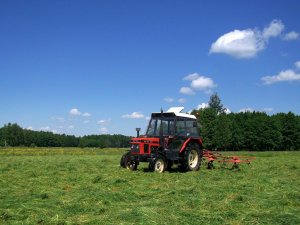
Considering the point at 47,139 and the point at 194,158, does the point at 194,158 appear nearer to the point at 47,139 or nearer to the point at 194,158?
the point at 194,158

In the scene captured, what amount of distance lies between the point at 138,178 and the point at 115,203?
15.7 ft

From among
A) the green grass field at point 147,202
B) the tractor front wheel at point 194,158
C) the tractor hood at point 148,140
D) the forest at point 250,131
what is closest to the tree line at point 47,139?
the forest at point 250,131

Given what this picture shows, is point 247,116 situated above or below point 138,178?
above

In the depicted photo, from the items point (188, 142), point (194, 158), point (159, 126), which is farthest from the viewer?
point (194, 158)

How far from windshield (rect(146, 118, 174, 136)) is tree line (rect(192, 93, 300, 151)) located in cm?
5471

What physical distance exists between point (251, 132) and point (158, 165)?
60.7 meters

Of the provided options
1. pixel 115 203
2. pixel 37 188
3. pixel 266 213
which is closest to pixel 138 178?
pixel 37 188

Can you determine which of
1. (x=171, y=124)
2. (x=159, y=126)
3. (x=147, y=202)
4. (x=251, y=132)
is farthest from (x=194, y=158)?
(x=251, y=132)

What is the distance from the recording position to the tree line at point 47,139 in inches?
4542

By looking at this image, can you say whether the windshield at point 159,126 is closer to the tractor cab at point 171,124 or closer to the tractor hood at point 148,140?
the tractor cab at point 171,124

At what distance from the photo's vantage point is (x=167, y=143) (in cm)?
1620

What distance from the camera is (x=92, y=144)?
443 feet

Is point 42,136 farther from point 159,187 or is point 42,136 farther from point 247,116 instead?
point 159,187

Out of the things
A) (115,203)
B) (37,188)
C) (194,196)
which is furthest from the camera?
(37,188)
